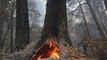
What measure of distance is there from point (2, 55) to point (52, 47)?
5.73 ft

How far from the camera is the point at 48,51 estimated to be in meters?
7.10

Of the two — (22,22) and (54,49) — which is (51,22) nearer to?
Result: (54,49)

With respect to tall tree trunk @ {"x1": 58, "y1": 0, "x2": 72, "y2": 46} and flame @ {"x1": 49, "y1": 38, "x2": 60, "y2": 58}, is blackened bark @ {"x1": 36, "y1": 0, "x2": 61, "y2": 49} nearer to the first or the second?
tall tree trunk @ {"x1": 58, "y1": 0, "x2": 72, "y2": 46}

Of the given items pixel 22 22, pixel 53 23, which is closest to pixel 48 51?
pixel 53 23

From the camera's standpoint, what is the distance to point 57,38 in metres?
7.61

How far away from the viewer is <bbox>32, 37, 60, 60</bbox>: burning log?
7034 millimetres

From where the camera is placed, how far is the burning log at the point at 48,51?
703 centimetres

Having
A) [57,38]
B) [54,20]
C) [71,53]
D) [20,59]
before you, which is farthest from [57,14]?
[20,59]

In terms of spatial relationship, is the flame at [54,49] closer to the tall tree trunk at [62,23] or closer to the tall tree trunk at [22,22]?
the tall tree trunk at [62,23]

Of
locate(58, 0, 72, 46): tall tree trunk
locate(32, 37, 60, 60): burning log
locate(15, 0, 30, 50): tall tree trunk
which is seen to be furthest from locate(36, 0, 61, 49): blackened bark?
locate(15, 0, 30, 50): tall tree trunk

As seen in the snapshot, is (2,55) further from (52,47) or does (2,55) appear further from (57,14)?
(57,14)

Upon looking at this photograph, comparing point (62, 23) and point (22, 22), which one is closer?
point (62, 23)

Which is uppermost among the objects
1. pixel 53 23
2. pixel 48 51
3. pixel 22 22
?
pixel 22 22

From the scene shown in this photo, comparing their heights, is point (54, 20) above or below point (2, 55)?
above
